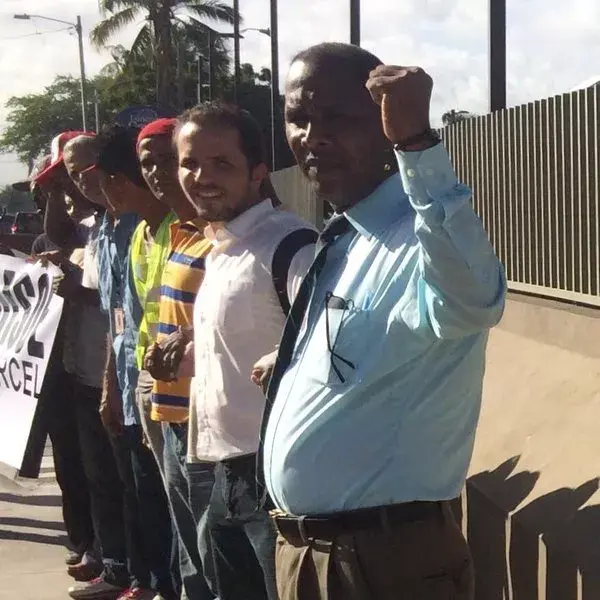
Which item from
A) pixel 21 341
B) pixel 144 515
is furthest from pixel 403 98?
pixel 21 341

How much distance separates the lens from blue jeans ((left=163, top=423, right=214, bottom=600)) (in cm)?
412

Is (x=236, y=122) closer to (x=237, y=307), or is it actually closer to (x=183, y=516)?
(x=237, y=307)

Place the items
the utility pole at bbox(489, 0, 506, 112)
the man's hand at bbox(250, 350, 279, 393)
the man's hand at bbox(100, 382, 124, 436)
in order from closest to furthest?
the man's hand at bbox(250, 350, 279, 393), the man's hand at bbox(100, 382, 124, 436), the utility pole at bbox(489, 0, 506, 112)

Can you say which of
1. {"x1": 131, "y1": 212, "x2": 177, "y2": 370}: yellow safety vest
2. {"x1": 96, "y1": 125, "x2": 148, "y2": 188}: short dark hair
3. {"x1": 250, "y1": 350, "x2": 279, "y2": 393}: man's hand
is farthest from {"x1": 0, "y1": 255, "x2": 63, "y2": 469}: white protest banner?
{"x1": 250, "y1": 350, "x2": 279, "y2": 393}: man's hand

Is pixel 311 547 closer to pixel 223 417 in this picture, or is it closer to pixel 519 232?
pixel 223 417

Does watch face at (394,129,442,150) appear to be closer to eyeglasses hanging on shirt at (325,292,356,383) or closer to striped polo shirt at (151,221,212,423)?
eyeglasses hanging on shirt at (325,292,356,383)

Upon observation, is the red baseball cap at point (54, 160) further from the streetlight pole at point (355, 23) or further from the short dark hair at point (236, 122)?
the streetlight pole at point (355, 23)

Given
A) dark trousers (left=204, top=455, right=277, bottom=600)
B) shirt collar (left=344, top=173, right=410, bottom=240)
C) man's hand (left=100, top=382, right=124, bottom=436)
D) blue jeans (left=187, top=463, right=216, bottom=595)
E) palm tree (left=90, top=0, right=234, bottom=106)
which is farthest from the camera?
palm tree (left=90, top=0, right=234, bottom=106)

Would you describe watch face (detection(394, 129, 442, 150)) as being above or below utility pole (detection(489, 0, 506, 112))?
below

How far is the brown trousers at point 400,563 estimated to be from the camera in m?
2.43

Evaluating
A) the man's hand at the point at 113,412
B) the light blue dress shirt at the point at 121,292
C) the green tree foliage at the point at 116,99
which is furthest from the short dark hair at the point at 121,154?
the green tree foliage at the point at 116,99

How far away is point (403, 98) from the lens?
2068mm

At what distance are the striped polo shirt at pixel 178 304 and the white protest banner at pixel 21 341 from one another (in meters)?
2.31

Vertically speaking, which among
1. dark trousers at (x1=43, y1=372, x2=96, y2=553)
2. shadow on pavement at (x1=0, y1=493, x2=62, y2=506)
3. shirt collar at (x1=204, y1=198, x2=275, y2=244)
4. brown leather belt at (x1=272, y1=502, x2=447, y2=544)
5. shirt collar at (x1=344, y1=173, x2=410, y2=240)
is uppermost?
shirt collar at (x1=344, y1=173, x2=410, y2=240)
